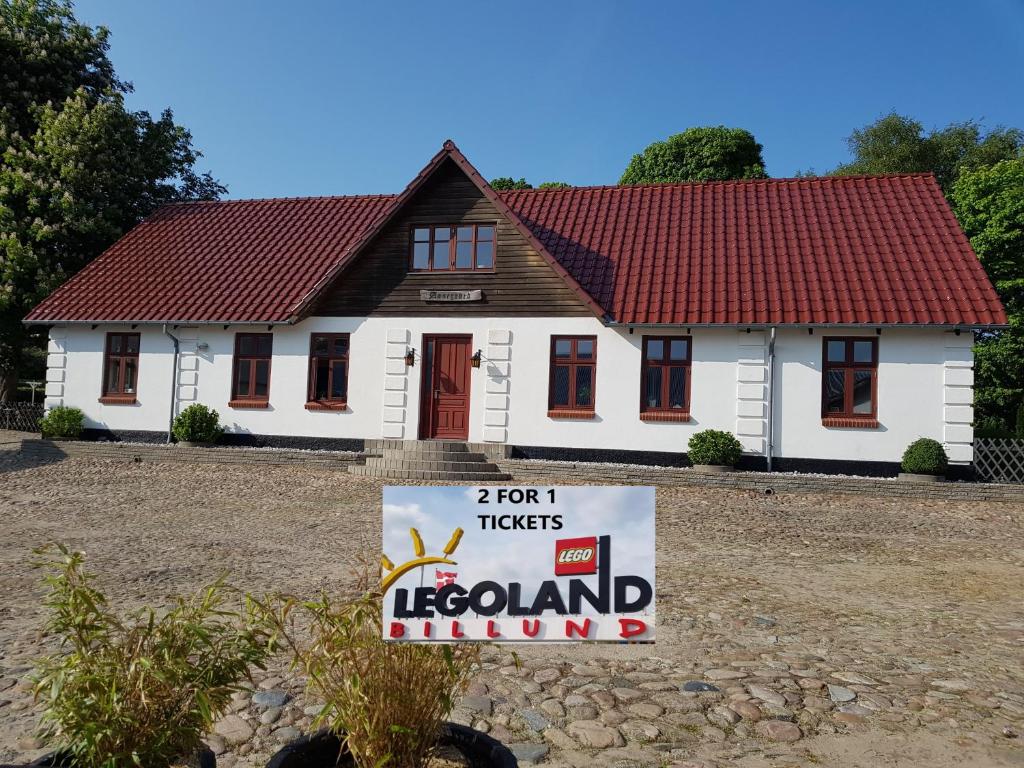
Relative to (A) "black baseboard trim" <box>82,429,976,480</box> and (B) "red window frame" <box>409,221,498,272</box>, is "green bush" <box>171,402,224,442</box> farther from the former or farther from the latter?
(B) "red window frame" <box>409,221,498,272</box>

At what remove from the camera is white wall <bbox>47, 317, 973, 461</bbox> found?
15.0 metres

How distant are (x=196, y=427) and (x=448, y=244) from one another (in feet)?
26.1

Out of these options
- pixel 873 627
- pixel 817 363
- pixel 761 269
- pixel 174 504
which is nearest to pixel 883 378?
pixel 817 363

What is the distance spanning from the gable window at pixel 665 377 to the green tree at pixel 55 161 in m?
18.8

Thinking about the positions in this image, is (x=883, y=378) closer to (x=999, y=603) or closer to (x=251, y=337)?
(x=999, y=603)

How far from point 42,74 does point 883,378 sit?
2869 cm

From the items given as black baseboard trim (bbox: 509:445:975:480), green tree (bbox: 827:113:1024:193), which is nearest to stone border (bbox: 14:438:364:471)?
black baseboard trim (bbox: 509:445:975:480)

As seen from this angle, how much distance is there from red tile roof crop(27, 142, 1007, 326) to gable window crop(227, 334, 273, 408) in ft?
2.64

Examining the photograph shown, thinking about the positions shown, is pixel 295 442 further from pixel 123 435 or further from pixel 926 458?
pixel 926 458

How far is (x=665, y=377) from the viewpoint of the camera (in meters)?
16.2

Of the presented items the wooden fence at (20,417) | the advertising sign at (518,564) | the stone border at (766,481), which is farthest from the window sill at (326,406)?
the advertising sign at (518,564)

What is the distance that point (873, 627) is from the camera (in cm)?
571

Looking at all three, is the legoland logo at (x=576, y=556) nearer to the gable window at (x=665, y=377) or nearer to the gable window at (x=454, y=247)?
the gable window at (x=665, y=377)

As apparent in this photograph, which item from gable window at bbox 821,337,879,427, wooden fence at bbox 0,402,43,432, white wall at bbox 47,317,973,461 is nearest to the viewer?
white wall at bbox 47,317,973,461
